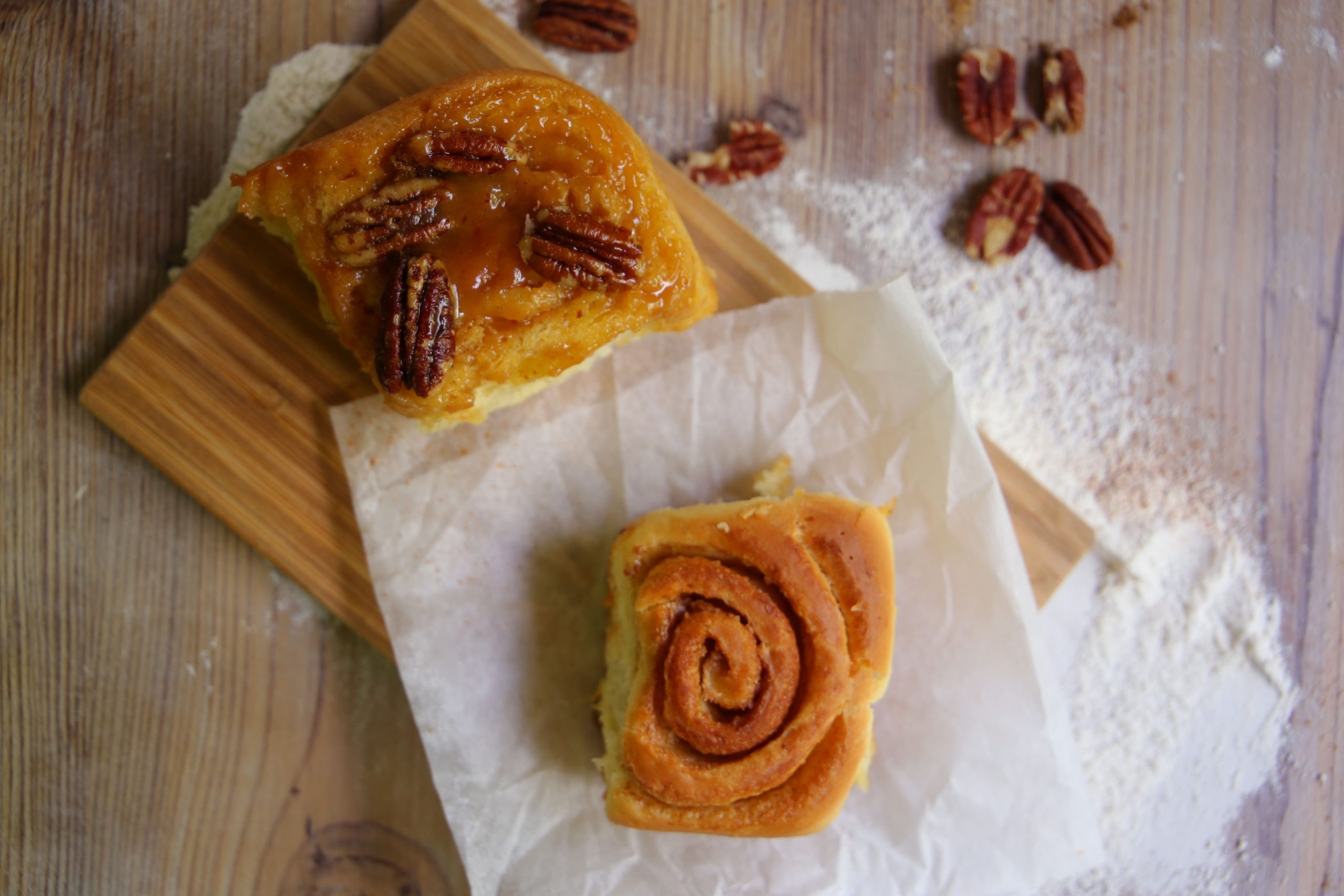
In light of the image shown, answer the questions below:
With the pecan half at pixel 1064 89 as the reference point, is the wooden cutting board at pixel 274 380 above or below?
below

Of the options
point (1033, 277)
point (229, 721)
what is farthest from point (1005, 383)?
point (229, 721)

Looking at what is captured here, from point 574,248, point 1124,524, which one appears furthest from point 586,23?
point 1124,524

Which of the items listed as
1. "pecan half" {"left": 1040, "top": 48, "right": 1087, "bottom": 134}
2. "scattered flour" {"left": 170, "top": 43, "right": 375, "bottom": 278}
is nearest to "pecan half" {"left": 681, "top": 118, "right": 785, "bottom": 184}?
"pecan half" {"left": 1040, "top": 48, "right": 1087, "bottom": 134}

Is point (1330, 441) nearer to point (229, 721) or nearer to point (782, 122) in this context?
point (782, 122)

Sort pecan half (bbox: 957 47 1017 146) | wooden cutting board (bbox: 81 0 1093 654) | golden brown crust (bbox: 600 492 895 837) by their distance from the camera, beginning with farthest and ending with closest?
pecan half (bbox: 957 47 1017 146)
wooden cutting board (bbox: 81 0 1093 654)
golden brown crust (bbox: 600 492 895 837)

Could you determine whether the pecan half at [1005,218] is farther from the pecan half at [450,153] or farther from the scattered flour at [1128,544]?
the pecan half at [450,153]

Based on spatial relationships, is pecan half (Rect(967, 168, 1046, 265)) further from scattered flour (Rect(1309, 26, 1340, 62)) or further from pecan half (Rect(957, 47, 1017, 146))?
scattered flour (Rect(1309, 26, 1340, 62))

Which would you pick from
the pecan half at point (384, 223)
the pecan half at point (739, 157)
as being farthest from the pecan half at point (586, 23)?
the pecan half at point (384, 223)
